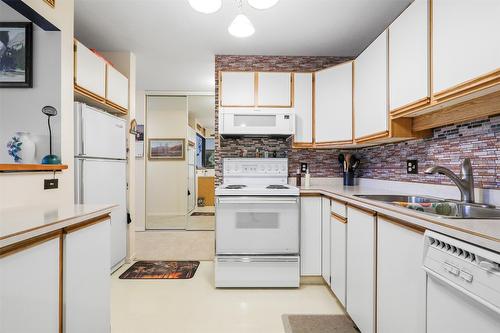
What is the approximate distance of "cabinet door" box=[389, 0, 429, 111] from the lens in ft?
4.76

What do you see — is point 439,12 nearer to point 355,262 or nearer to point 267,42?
point 355,262

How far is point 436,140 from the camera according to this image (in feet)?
5.89

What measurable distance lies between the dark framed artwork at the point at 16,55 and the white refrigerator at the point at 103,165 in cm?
46

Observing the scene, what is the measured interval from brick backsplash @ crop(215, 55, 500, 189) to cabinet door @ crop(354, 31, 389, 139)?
34cm

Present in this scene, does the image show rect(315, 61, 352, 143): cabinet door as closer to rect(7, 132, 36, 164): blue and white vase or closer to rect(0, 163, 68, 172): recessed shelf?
rect(0, 163, 68, 172): recessed shelf

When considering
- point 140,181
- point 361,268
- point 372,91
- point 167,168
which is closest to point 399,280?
point 361,268

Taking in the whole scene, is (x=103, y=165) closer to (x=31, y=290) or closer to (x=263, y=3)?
(x=31, y=290)

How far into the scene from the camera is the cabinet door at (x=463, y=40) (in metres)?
1.05

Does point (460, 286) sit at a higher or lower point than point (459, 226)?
lower

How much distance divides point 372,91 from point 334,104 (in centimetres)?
57

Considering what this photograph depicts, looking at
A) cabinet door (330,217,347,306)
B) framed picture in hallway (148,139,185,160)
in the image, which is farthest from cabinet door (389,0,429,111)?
framed picture in hallway (148,139,185,160)

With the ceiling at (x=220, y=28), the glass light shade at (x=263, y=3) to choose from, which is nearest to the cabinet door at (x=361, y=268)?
the glass light shade at (x=263, y=3)

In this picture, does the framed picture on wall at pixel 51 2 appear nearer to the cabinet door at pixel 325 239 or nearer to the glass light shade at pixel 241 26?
the glass light shade at pixel 241 26

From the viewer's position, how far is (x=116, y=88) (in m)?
2.72
